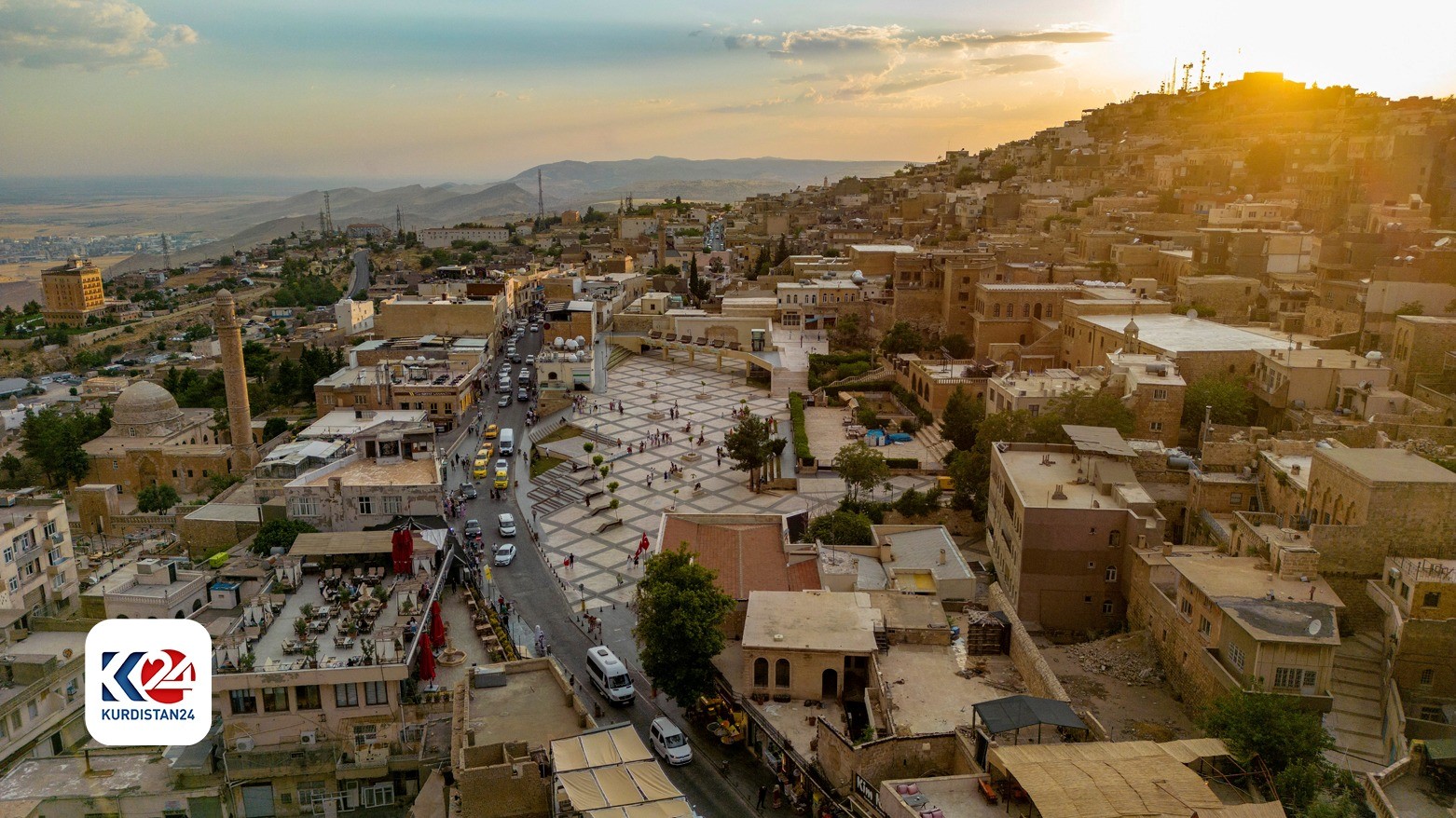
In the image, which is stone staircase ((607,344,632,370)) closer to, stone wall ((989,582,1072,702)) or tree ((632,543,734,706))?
tree ((632,543,734,706))

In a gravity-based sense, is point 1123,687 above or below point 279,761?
above

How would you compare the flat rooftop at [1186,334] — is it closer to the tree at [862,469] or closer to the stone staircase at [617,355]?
the tree at [862,469]

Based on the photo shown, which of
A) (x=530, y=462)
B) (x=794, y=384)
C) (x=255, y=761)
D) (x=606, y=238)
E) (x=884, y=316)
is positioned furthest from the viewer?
(x=606, y=238)

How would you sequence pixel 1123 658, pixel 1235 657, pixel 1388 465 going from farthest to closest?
pixel 1123 658 < pixel 1388 465 < pixel 1235 657

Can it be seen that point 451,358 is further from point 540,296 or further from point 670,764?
point 670,764

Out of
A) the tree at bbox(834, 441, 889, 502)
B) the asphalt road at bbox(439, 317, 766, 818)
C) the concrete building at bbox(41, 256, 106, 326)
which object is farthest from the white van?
the concrete building at bbox(41, 256, 106, 326)

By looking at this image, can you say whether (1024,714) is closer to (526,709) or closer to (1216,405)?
(526,709)

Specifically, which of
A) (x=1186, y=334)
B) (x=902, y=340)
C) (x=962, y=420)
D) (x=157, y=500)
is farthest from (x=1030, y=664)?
(x=157, y=500)

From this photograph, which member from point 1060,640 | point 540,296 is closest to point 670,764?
point 1060,640
